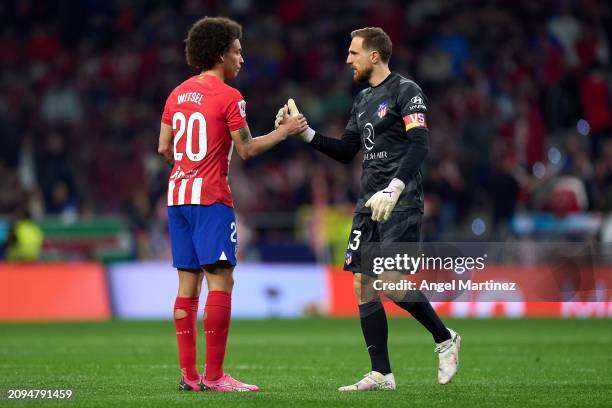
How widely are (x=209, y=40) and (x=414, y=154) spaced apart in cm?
161

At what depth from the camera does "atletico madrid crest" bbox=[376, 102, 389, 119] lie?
8.40m

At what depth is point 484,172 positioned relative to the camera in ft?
72.4

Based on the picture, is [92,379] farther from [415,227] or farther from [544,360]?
[544,360]

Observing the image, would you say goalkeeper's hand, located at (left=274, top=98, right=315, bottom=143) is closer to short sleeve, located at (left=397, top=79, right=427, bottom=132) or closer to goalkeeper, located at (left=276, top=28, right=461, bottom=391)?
goalkeeper, located at (left=276, top=28, right=461, bottom=391)

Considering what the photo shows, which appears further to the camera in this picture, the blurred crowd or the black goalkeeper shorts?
the blurred crowd

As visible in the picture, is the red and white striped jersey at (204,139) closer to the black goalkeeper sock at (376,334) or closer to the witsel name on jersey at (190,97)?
the witsel name on jersey at (190,97)

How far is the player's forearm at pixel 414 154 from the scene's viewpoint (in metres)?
8.09

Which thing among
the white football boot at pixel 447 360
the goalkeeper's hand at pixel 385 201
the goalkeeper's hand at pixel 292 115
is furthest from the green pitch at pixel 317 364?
the goalkeeper's hand at pixel 292 115

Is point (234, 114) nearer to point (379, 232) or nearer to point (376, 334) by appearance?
point (379, 232)

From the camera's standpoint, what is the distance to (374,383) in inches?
321

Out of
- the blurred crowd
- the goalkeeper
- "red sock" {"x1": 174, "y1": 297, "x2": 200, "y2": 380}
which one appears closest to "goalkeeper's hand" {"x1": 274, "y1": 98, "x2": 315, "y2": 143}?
the goalkeeper

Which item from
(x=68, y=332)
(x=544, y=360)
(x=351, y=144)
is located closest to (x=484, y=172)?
(x=68, y=332)

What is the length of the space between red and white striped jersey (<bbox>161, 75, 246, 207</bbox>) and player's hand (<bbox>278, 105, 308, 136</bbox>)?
1.24ft

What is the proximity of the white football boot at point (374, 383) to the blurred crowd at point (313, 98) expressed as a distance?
12.4m
